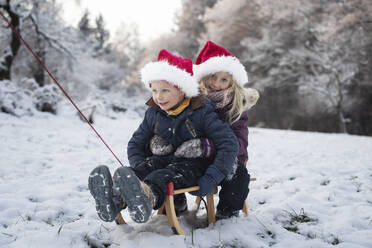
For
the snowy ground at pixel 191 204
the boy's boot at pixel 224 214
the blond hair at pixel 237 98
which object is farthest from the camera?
the blond hair at pixel 237 98

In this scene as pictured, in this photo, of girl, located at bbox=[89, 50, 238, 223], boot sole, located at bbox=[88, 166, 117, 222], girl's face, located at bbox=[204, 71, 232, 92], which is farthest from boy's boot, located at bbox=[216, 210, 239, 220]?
girl's face, located at bbox=[204, 71, 232, 92]

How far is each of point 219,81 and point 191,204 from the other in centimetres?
124

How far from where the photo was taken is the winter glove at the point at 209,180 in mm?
1935

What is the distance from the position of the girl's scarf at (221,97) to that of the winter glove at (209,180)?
27.4 inches

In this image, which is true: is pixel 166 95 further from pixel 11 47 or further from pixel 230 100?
pixel 11 47

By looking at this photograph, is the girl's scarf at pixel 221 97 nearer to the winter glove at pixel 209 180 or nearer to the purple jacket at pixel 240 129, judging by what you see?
the purple jacket at pixel 240 129

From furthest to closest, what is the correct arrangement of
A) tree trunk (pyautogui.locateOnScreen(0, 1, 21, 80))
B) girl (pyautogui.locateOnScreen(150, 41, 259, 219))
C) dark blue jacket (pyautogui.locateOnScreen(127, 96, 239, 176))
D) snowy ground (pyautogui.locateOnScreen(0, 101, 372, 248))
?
tree trunk (pyautogui.locateOnScreen(0, 1, 21, 80))
girl (pyautogui.locateOnScreen(150, 41, 259, 219))
dark blue jacket (pyautogui.locateOnScreen(127, 96, 239, 176))
snowy ground (pyautogui.locateOnScreen(0, 101, 372, 248))

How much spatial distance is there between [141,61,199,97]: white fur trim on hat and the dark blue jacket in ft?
0.29

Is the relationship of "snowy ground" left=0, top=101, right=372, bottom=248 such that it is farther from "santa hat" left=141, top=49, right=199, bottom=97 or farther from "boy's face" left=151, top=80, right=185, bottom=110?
"santa hat" left=141, top=49, right=199, bottom=97

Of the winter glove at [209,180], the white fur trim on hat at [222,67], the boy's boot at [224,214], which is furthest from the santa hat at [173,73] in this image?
the boy's boot at [224,214]

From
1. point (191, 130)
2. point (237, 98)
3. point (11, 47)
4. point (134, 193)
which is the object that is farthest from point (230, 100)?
point (11, 47)

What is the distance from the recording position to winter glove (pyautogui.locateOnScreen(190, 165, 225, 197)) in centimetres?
193

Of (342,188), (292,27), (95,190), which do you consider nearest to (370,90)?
(292,27)

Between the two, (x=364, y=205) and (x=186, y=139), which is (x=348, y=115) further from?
(x=186, y=139)
